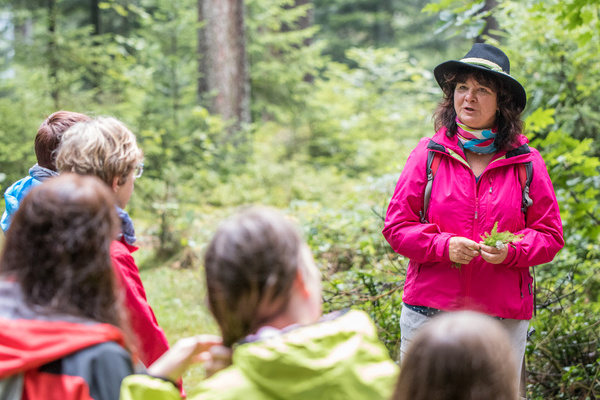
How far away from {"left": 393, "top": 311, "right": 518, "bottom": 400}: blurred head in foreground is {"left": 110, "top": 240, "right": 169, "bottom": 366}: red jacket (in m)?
1.27

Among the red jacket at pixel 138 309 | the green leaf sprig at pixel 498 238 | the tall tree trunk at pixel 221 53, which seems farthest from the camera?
the tall tree trunk at pixel 221 53

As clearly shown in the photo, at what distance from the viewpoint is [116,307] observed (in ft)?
5.92

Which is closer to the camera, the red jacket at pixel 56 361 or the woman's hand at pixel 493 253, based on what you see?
the red jacket at pixel 56 361

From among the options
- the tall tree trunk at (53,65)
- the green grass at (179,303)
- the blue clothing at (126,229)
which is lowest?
the green grass at (179,303)

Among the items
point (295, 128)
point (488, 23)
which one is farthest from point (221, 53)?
point (488, 23)

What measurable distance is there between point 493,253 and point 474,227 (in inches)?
8.3

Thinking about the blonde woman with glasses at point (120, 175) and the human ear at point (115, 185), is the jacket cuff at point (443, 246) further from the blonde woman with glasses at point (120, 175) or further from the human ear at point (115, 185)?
the human ear at point (115, 185)

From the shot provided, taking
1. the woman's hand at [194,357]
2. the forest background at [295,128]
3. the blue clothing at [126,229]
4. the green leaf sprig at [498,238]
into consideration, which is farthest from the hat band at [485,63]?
the woman's hand at [194,357]

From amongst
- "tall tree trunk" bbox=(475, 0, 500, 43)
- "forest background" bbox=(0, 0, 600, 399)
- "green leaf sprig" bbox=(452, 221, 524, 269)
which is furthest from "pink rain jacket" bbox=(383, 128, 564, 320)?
"tall tree trunk" bbox=(475, 0, 500, 43)

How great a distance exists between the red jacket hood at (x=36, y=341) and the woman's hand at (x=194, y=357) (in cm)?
23

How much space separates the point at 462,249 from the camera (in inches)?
109

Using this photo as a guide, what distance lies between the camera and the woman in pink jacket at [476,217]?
9.46ft

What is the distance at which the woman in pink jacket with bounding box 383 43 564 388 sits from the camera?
2885 millimetres

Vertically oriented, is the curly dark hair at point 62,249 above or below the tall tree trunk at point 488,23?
below
